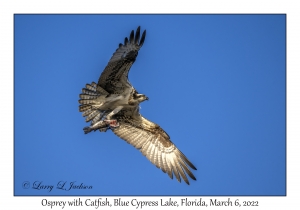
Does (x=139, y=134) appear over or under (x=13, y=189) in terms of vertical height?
over

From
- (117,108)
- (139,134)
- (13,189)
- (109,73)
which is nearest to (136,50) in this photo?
(109,73)

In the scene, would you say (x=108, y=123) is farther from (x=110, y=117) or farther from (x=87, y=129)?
(x=87, y=129)

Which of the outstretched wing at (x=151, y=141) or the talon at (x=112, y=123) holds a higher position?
the talon at (x=112, y=123)

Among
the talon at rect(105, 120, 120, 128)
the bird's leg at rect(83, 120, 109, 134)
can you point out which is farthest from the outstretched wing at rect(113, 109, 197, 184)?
the bird's leg at rect(83, 120, 109, 134)

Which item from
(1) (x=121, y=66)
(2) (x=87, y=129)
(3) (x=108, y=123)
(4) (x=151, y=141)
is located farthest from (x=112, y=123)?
(1) (x=121, y=66)

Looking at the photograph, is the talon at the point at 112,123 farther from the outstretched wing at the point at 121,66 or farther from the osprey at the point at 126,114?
the outstretched wing at the point at 121,66

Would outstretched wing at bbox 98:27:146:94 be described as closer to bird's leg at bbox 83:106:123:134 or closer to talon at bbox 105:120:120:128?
bird's leg at bbox 83:106:123:134

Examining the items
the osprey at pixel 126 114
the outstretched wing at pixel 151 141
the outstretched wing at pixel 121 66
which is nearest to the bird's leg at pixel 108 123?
the osprey at pixel 126 114
